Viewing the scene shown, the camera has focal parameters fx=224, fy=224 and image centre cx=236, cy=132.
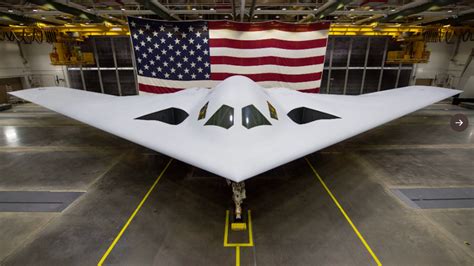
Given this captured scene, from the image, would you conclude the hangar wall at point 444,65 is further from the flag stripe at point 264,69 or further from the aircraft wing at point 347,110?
the flag stripe at point 264,69

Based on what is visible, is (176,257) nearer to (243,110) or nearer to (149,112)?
(243,110)

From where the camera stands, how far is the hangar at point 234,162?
17.1 ft

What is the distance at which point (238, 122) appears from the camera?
6.06 metres

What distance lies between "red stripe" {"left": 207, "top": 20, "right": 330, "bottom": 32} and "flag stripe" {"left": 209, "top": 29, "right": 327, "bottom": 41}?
152mm

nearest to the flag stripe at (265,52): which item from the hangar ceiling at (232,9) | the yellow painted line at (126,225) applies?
the hangar ceiling at (232,9)

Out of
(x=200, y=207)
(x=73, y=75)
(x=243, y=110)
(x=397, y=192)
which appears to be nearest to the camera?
(x=243, y=110)

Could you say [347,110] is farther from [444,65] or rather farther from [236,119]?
[444,65]

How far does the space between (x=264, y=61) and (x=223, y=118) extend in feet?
24.5

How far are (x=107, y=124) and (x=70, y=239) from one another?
3.71m

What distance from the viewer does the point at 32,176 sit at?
28.1ft

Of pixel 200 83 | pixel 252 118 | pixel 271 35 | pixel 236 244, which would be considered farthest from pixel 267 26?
pixel 236 244

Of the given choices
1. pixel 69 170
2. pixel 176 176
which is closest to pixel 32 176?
pixel 69 170

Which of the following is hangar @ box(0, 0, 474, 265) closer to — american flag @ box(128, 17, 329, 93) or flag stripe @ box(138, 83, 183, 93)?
american flag @ box(128, 17, 329, 93)

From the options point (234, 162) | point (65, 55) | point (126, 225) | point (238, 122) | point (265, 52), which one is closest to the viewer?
point (234, 162)
